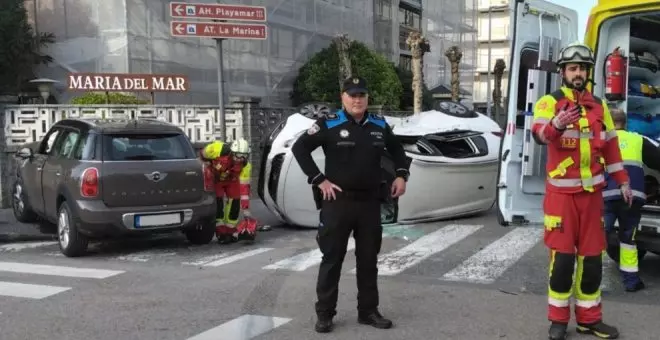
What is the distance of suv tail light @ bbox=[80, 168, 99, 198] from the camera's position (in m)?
7.62

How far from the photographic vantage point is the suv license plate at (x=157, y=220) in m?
7.83

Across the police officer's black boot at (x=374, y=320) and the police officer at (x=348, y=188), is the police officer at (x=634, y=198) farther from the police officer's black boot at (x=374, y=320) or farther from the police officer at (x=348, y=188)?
the police officer's black boot at (x=374, y=320)

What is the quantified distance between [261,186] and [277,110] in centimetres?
542

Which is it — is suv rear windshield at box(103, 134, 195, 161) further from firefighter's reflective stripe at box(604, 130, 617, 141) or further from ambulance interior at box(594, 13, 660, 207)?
firefighter's reflective stripe at box(604, 130, 617, 141)

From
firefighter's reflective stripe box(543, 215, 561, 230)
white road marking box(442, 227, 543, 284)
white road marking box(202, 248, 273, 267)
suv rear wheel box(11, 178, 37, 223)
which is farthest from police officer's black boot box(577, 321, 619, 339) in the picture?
suv rear wheel box(11, 178, 37, 223)

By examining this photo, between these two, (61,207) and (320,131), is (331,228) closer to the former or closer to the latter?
(320,131)

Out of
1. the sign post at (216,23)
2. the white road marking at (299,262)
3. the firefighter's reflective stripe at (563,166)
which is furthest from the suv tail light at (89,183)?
the firefighter's reflective stripe at (563,166)

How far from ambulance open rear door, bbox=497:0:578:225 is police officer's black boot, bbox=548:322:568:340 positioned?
1918 millimetres

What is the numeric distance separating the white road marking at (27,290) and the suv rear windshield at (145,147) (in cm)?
189

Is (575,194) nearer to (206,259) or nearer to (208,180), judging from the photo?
(206,259)

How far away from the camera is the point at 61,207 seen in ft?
26.6

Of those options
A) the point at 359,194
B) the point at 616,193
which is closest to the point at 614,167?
the point at 616,193

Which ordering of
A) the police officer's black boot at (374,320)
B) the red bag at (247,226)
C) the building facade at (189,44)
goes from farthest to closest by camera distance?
the building facade at (189,44) → the red bag at (247,226) → the police officer's black boot at (374,320)

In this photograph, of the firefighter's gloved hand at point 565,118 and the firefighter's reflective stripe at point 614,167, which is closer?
the firefighter's gloved hand at point 565,118
